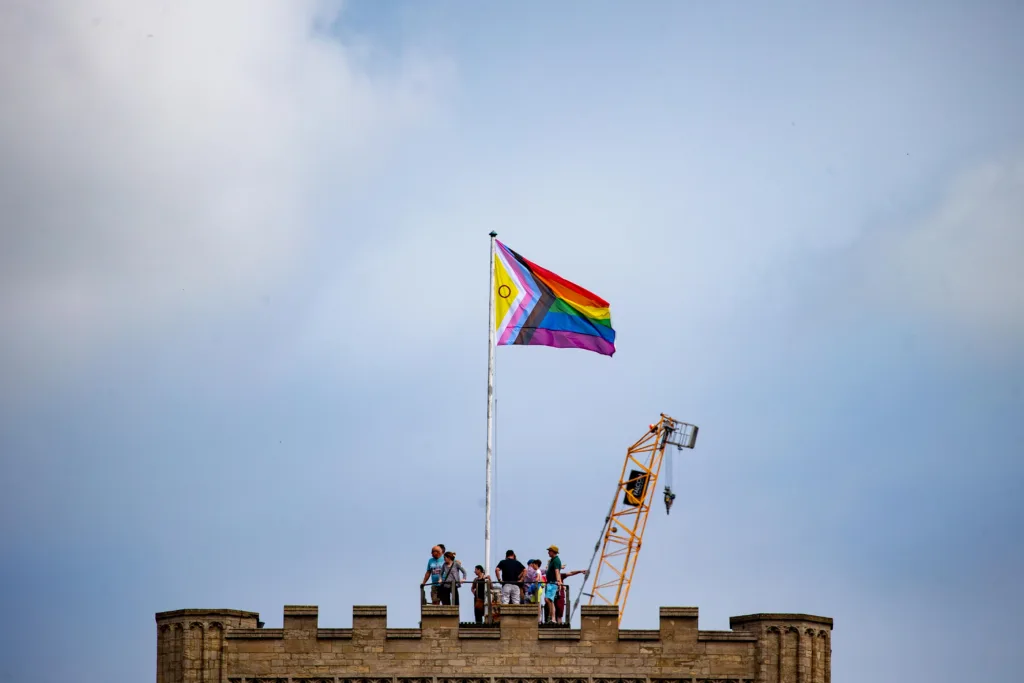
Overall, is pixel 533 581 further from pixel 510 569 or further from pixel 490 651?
pixel 490 651

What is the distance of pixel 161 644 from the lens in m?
70.6

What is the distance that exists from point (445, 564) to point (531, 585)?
2529 millimetres

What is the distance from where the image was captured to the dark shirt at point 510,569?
235 ft

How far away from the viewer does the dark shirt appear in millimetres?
71688

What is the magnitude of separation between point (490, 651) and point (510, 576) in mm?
2689

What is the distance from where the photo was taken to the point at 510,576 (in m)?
71.8

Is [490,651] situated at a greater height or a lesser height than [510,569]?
lesser

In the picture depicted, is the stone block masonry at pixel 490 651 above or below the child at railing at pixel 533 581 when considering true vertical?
below

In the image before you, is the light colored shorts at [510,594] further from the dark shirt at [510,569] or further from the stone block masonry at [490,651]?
the stone block masonry at [490,651]

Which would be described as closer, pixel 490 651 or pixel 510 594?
pixel 490 651

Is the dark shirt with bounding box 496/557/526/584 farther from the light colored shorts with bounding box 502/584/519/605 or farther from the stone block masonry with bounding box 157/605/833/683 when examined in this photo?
the stone block masonry with bounding box 157/605/833/683

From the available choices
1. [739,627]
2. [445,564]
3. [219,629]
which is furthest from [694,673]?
[219,629]

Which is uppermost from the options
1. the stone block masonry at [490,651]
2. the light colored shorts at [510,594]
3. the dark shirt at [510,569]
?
the dark shirt at [510,569]

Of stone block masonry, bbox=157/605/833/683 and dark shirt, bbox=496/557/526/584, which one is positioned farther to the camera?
dark shirt, bbox=496/557/526/584
